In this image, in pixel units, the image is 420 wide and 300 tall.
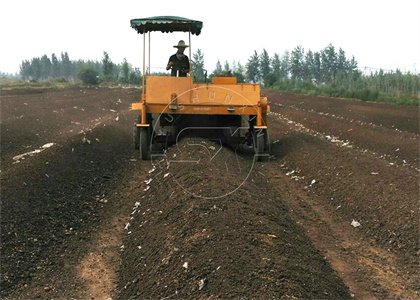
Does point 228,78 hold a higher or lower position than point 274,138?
higher

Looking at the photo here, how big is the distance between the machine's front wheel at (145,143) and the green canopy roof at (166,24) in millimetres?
2740

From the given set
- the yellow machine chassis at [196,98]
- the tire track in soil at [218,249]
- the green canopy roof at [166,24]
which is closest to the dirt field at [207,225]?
the tire track in soil at [218,249]

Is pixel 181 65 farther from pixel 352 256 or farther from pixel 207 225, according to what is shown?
pixel 352 256

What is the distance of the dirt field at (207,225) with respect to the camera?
5641mm

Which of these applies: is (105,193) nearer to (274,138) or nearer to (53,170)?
(53,170)

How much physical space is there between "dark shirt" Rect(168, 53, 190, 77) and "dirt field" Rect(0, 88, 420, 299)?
2083mm

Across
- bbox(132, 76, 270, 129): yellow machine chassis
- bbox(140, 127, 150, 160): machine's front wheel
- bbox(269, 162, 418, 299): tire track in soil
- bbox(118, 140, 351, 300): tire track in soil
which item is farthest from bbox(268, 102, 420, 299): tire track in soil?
bbox(140, 127, 150, 160): machine's front wheel

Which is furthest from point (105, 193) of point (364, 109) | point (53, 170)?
point (364, 109)

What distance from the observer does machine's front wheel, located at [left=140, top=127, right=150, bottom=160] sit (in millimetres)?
12500

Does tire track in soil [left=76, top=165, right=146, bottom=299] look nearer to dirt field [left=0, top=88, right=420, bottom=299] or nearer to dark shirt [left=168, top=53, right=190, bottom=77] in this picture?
dirt field [left=0, top=88, right=420, bottom=299]

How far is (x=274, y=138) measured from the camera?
17359mm

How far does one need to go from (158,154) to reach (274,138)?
17.8ft

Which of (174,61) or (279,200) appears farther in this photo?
(174,61)

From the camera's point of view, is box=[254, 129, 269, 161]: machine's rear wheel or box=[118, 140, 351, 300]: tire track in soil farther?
box=[254, 129, 269, 161]: machine's rear wheel
